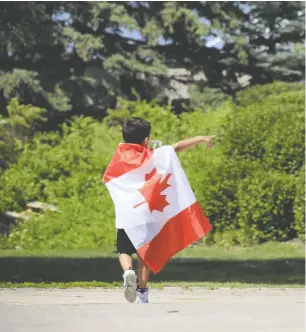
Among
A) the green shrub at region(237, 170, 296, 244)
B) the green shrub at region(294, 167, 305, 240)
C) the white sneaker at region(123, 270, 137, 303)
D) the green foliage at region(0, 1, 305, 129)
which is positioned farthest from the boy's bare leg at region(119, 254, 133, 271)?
the green foliage at region(0, 1, 305, 129)

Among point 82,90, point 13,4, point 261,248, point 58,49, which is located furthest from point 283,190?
point 58,49

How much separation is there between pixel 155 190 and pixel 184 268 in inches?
231

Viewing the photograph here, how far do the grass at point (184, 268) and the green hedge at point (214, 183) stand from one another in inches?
22.1

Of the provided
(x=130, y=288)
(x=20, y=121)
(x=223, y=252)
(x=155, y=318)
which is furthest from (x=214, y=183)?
(x=155, y=318)

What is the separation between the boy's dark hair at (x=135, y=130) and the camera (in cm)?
734

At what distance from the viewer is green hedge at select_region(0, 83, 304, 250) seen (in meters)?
16.6

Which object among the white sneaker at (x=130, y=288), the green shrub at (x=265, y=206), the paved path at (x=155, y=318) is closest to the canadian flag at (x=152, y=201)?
the white sneaker at (x=130, y=288)

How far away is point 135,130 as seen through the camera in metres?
7.36

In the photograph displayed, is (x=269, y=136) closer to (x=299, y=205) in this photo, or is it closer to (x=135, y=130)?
(x=299, y=205)

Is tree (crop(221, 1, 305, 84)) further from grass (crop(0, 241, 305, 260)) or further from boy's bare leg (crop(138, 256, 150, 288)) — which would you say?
boy's bare leg (crop(138, 256, 150, 288))

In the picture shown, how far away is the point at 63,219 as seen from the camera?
1727cm

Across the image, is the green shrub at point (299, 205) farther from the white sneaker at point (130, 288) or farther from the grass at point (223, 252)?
the white sneaker at point (130, 288)

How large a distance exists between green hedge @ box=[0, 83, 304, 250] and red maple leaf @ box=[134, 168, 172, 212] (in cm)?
899

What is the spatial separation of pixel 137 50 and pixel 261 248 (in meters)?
10.6
